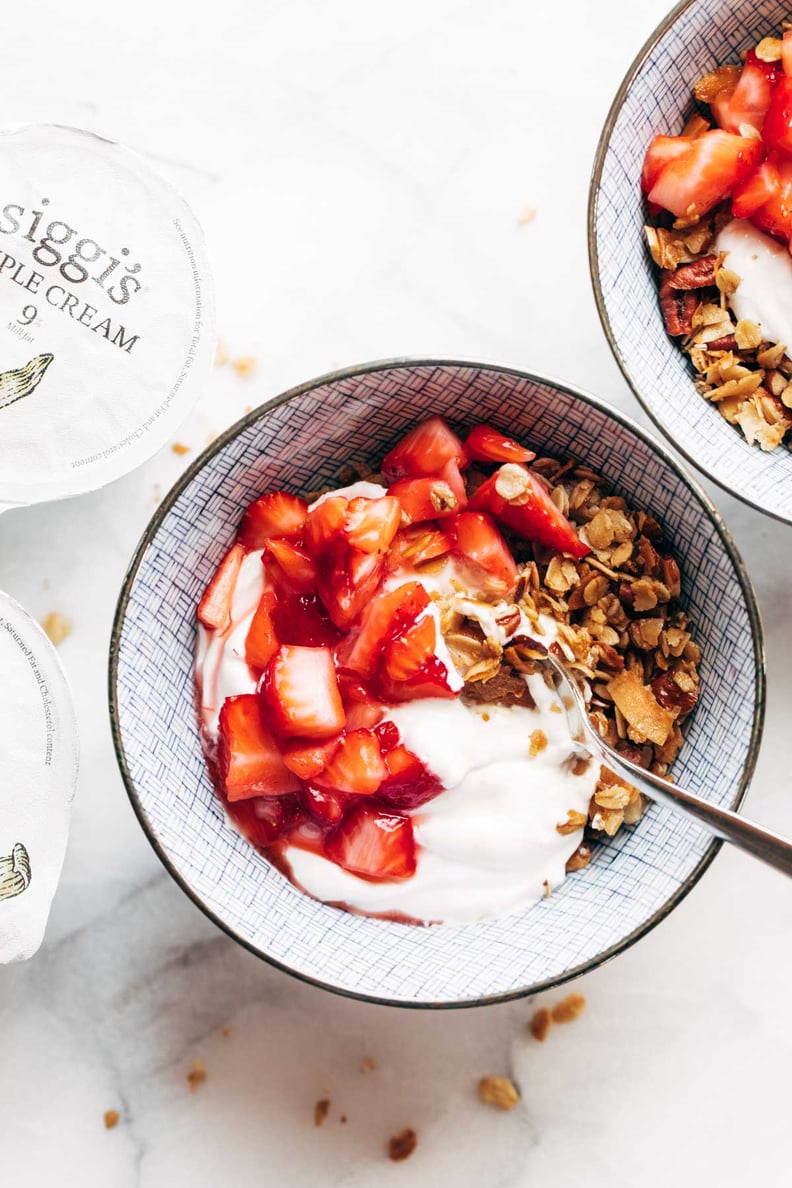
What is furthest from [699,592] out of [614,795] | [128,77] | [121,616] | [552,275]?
[128,77]

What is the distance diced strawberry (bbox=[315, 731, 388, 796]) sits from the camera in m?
1.13

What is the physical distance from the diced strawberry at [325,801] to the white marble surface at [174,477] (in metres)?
0.32

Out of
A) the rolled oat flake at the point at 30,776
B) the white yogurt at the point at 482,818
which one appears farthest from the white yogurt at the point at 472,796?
the rolled oat flake at the point at 30,776

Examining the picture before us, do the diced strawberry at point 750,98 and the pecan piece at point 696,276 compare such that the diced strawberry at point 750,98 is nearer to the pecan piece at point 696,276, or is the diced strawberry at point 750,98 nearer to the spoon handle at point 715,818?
the pecan piece at point 696,276

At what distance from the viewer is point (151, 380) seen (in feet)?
4.35

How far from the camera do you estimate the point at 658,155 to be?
1259mm

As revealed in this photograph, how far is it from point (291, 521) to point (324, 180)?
0.48 m

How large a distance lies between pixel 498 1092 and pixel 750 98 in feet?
4.05

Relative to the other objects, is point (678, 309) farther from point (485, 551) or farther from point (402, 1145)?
point (402, 1145)

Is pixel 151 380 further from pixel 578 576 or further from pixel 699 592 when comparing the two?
pixel 699 592

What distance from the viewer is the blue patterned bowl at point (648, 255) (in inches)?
47.1

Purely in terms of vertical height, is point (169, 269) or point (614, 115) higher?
point (614, 115)

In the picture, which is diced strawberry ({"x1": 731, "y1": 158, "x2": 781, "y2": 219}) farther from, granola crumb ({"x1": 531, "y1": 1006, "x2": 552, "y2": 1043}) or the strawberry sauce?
granola crumb ({"x1": 531, "y1": 1006, "x2": 552, "y2": 1043})

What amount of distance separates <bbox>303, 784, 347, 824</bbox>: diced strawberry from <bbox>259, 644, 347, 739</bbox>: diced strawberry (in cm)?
6
